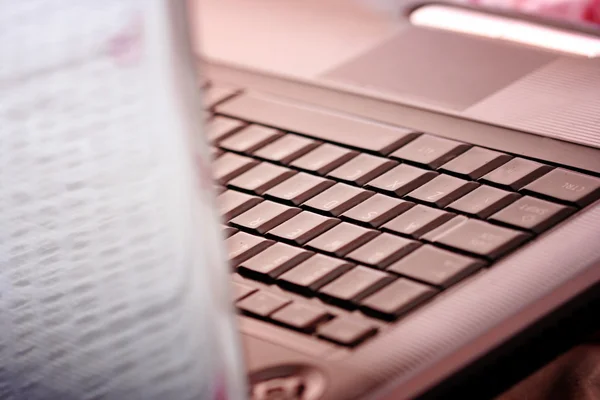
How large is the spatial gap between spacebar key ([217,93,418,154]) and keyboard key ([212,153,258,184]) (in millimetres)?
28

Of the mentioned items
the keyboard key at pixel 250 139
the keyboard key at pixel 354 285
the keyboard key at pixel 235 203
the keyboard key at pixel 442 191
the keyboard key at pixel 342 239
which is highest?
the keyboard key at pixel 250 139

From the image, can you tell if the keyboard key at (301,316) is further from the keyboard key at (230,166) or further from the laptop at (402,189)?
the keyboard key at (230,166)

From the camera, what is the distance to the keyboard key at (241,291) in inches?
14.2

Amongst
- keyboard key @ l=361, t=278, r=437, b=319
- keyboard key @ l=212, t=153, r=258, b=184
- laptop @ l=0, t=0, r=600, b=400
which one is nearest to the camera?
laptop @ l=0, t=0, r=600, b=400

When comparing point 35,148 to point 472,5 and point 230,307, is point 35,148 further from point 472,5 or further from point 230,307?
point 472,5

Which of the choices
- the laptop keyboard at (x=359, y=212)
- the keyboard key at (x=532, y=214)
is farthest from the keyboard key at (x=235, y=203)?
the keyboard key at (x=532, y=214)

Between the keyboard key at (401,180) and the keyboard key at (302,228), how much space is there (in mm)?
29

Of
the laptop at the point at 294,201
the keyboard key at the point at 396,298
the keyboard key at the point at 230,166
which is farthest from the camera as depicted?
the keyboard key at the point at 230,166

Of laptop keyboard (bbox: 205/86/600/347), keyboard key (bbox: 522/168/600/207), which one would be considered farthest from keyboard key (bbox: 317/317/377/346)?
keyboard key (bbox: 522/168/600/207)

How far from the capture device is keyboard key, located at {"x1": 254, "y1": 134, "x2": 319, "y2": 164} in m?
0.45

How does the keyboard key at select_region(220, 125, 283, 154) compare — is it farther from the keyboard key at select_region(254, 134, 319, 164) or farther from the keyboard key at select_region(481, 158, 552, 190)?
the keyboard key at select_region(481, 158, 552, 190)

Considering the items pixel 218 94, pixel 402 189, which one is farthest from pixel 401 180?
pixel 218 94

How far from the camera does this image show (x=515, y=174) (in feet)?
1.35

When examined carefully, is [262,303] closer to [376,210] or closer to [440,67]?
[376,210]
